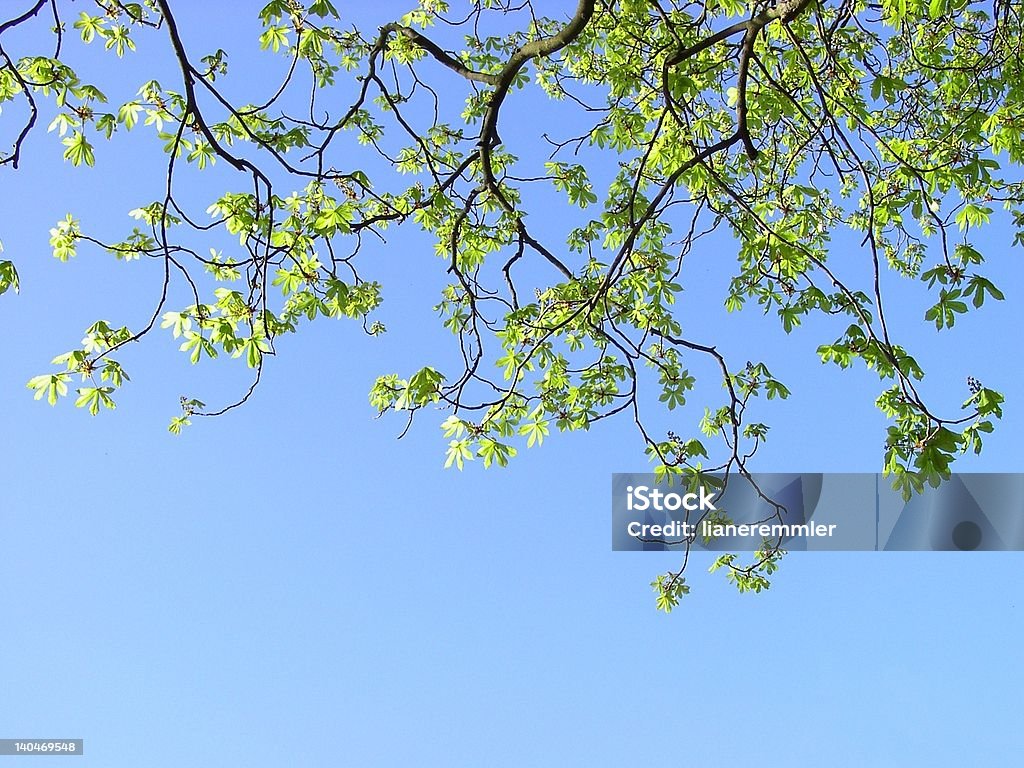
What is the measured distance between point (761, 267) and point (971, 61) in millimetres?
2734

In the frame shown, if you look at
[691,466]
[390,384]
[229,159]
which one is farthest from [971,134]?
[229,159]

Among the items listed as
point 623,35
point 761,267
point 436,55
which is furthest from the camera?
point 623,35

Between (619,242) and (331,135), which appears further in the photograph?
(619,242)

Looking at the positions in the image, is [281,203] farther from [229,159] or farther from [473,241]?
[473,241]

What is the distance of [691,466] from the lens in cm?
431

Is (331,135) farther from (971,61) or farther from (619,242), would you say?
(971,61)

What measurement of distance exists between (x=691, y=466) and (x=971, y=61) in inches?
149

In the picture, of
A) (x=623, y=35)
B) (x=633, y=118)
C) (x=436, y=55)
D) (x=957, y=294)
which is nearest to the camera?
(x=957, y=294)

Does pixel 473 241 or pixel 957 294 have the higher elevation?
pixel 473 241

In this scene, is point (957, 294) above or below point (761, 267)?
below

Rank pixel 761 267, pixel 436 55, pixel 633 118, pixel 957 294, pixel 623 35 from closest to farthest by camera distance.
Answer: pixel 957 294 → pixel 761 267 → pixel 436 55 → pixel 633 118 → pixel 623 35

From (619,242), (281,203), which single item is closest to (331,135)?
(281,203)

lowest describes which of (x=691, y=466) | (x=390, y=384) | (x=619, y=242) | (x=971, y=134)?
(x=691, y=466)

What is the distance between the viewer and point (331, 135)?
4.79 metres
